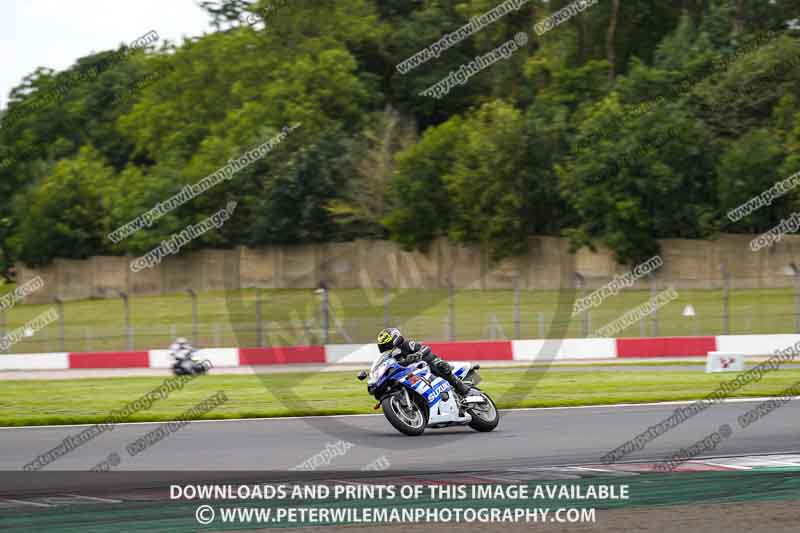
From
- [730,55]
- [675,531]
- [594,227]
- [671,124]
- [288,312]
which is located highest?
[730,55]

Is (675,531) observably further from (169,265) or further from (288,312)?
(169,265)

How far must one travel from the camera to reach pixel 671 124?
47250 mm

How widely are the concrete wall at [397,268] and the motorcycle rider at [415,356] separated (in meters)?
27.9

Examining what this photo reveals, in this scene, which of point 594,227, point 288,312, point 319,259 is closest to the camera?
point 288,312

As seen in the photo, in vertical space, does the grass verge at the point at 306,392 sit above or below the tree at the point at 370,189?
below

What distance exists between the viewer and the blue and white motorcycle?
47.5 ft

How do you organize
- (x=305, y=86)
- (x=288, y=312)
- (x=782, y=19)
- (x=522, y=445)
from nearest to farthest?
1. (x=522, y=445)
2. (x=288, y=312)
3. (x=782, y=19)
4. (x=305, y=86)

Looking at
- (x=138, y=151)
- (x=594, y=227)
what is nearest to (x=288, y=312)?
(x=594, y=227)

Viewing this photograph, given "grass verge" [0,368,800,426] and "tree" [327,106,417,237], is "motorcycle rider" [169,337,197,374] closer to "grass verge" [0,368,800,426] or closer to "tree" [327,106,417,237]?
"grass verge" [0,368,800,426]

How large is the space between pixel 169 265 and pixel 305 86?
12.1 metres

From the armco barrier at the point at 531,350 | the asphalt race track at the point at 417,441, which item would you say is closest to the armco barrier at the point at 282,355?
the armco barrier at the point at 531,350

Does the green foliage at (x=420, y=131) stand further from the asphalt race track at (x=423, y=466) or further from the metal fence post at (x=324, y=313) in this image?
the asphalt race track at (x=423, y=466)

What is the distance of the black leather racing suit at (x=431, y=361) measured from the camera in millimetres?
14664

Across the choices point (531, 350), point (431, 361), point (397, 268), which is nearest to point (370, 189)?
point (397, 268)
